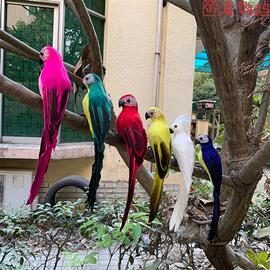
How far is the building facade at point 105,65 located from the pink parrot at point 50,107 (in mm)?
3156

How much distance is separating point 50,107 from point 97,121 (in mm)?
143

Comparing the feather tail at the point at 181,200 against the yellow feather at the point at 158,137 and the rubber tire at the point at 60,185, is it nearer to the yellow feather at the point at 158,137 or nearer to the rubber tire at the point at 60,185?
the yellow feather at the point at 158,137

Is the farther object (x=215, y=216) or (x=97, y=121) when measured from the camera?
(x=215, y=216)

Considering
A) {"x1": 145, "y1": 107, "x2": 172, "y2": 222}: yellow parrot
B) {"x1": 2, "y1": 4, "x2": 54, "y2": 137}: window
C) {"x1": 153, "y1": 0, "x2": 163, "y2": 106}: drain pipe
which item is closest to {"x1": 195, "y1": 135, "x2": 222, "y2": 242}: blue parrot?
{"x1": 145, "y1": 107, "x2": 172, "y2": 222}: yellow parrot

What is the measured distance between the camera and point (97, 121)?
43.3 inches

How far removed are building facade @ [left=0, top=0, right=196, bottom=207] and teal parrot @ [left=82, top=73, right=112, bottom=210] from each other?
314 cm

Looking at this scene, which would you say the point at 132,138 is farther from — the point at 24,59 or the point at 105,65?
the point at 105,65

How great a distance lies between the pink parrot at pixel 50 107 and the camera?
106cm

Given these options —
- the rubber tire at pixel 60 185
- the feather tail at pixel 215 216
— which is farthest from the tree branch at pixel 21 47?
the rubber tire at pixel 60 185

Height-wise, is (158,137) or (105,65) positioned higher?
(105,65)

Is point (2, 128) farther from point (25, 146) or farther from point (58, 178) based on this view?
point (58, 178)

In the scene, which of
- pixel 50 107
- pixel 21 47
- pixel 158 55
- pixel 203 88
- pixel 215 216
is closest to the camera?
pixel 50 107

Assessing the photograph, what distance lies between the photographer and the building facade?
4.15m

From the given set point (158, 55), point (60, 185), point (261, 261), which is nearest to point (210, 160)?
point (261, 261)
